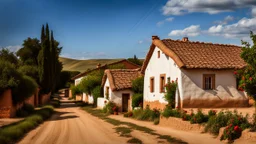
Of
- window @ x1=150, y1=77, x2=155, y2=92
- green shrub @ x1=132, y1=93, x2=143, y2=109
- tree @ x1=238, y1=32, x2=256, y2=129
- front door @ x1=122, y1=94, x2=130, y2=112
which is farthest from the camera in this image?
front door @ x1=122, y1=94, x2=130, y2=112

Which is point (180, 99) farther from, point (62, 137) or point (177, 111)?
point (62, 137)

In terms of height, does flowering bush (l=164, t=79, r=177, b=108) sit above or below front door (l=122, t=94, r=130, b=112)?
above

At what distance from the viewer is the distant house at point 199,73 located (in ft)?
68.5

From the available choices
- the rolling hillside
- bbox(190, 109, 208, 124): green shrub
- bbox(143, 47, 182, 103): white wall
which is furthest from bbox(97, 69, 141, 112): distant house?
the rolling hillside

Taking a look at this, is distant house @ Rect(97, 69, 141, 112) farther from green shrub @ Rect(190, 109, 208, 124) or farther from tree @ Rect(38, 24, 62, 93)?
green shrub @ Rect(190, 109, 208, 124)

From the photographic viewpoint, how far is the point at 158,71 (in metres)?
24.7

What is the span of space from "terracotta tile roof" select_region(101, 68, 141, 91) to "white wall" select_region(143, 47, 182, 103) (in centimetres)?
308

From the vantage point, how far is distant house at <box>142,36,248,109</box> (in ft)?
68.5

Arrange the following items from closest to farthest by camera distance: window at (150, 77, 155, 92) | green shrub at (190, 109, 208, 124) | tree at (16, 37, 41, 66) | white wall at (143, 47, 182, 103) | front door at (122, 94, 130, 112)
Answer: green shrub at (190, 109, 208, 124), white wall at (143, 47, 182, 103), window at (150, 77, 155, 92), front door at (122, 94, 130, 112), tree at (16, 37, 41, 66)

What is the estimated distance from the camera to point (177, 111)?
1841 cm

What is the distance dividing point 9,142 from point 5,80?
1049 centimetres

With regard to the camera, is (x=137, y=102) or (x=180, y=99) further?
(x=137, y=102)

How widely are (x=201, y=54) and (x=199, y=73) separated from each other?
203 centimetres

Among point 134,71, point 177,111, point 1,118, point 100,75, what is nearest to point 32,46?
point 100,75
